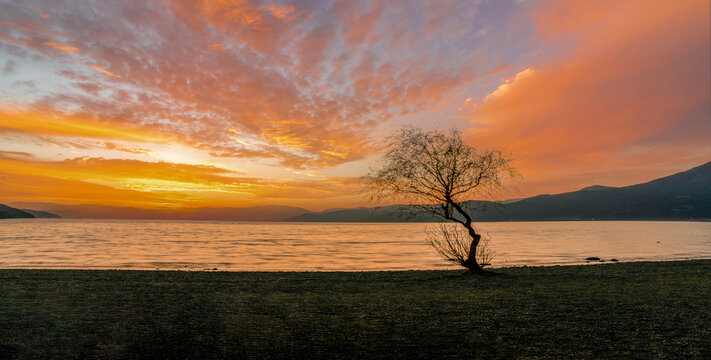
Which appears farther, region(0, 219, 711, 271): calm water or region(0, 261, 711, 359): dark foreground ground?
region(0, 219, 711, 271): calm water

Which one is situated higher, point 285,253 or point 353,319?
point 353,319

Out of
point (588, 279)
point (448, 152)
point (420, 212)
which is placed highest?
point (448, 152)

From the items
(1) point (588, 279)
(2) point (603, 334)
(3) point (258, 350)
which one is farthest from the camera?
(1) point (588, 279)

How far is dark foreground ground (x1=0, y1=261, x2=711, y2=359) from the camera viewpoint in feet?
29.4

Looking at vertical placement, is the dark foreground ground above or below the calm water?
above

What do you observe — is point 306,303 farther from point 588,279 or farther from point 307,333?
point 588,279

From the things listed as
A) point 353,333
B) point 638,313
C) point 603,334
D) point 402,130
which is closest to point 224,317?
point 353,333

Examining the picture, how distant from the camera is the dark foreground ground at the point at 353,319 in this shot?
29.4 feet

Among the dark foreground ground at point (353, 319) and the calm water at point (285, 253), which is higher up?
the dark foreground ground at point (353, 319)

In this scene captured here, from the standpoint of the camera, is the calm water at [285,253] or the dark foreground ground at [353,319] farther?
the calm water at [285,253]

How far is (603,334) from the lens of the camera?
10227mm

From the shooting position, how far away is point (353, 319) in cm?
1192

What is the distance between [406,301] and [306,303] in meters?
3.62

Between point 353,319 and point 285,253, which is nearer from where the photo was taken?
point 353,319
